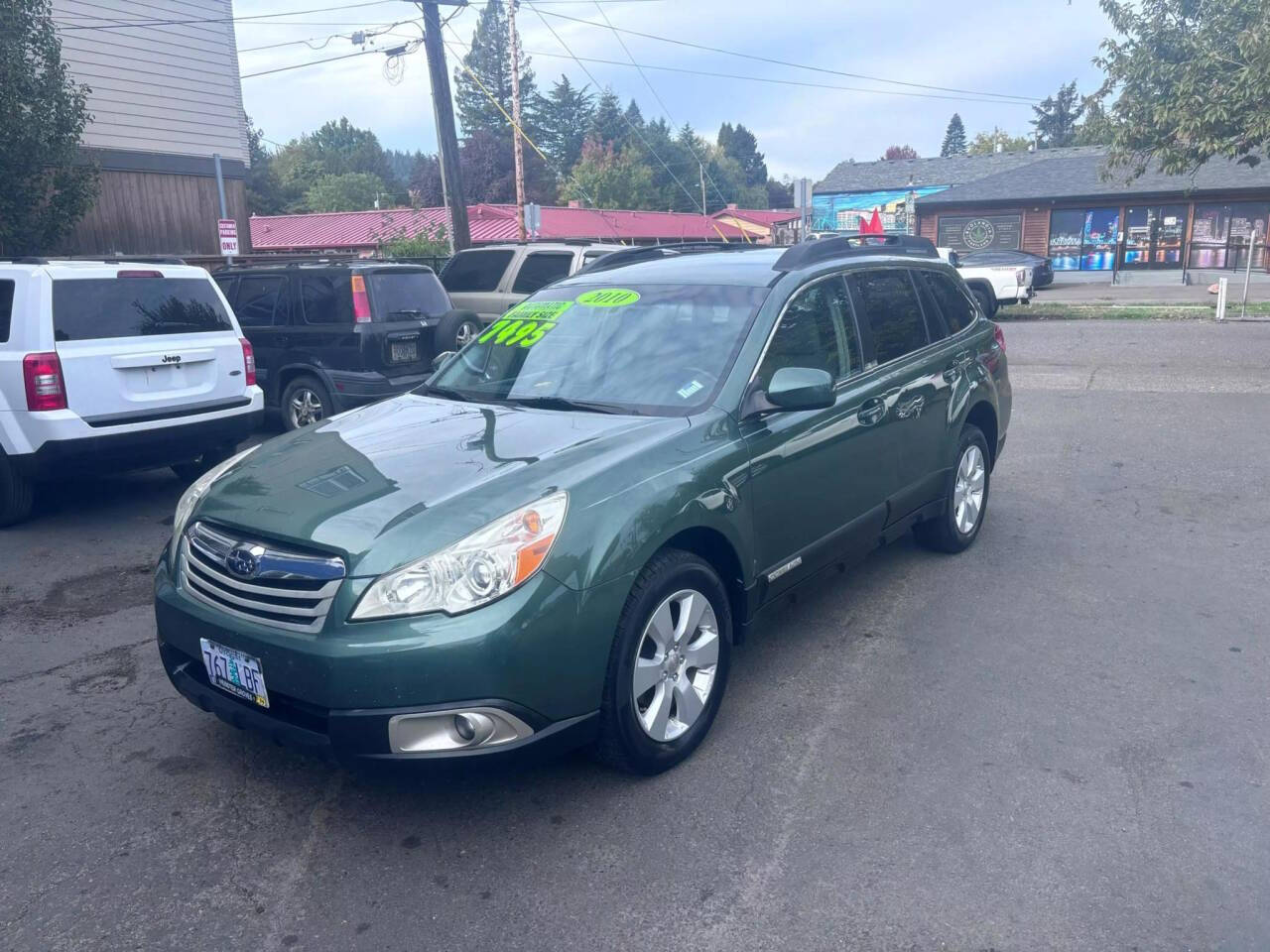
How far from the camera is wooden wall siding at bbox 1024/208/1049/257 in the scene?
39469mm

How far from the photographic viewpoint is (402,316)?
10.1 metres

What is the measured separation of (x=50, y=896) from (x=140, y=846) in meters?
0.30

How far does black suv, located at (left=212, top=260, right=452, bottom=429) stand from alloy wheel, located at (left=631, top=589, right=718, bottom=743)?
21.0 ft

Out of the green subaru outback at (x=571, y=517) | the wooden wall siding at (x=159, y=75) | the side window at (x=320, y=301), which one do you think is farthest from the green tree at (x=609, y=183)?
the green subaru outback at (x=571, y=517)

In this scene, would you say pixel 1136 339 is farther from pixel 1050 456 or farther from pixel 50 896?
pixel 50 896

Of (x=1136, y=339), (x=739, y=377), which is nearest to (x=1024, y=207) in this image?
(x=1136, y=339)

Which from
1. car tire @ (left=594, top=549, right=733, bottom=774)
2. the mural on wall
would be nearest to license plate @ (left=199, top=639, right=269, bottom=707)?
car tire @ (left=594, top=549, right=733, bottom=774)

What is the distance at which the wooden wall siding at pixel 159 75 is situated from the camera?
16.0 m

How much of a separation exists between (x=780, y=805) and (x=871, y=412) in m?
2.09

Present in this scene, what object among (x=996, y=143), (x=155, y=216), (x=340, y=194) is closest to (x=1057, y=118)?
(x=996, y=143)

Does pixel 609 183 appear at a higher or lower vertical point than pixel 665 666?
higher

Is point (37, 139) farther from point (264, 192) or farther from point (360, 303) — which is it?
point (264, 192)

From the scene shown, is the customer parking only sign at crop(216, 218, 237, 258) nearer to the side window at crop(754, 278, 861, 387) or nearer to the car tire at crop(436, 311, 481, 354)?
the car tire at crop(436, 311, 481, 354)

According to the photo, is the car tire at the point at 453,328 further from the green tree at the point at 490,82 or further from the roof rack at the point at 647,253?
the green tree at the point at 490,82
